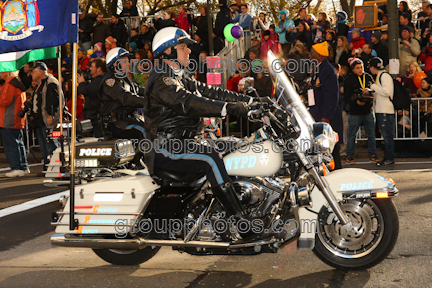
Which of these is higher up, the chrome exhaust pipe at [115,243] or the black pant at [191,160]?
the black pant at [191,160]

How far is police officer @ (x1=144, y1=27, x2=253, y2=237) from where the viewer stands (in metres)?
4.64

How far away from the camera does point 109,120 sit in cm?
854

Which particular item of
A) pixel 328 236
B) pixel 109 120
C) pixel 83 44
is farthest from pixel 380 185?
pixel 83 44

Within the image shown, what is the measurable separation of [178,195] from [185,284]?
77 cm

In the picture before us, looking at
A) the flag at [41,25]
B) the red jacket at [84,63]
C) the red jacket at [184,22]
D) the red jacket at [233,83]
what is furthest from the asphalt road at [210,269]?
the red jacket at [184,22]

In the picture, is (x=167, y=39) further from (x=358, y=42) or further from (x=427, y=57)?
(x=427, y=57)

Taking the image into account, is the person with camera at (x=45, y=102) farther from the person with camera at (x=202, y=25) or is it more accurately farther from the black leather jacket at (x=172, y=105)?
the person with camera at (x=202, y=25)

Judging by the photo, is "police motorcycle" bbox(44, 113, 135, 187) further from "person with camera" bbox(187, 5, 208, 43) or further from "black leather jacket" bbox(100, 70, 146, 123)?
"person with camera" bbox(187, 5, 208, 43)

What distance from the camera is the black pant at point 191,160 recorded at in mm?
4680

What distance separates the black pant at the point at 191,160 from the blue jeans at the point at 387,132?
7007mm

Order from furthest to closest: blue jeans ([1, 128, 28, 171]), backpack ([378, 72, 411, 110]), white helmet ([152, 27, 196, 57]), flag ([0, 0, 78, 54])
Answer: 1. blue jeans ([1, 128, 28, 171])
2. backpack ([378, 72, 411, 110])
3. flag ([0, 0, 78, 54])
4. white helmet ([152, 27, 196, 57])

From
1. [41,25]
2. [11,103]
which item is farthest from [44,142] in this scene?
[41,25]

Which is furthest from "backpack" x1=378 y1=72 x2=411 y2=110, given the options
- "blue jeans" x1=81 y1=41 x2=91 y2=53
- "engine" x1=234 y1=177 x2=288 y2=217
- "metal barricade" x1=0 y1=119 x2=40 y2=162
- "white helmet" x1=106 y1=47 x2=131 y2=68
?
"blue jeans" x1=81 y1=41 x2=91 y2=53

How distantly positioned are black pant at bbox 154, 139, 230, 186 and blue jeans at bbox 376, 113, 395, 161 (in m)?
7.01
